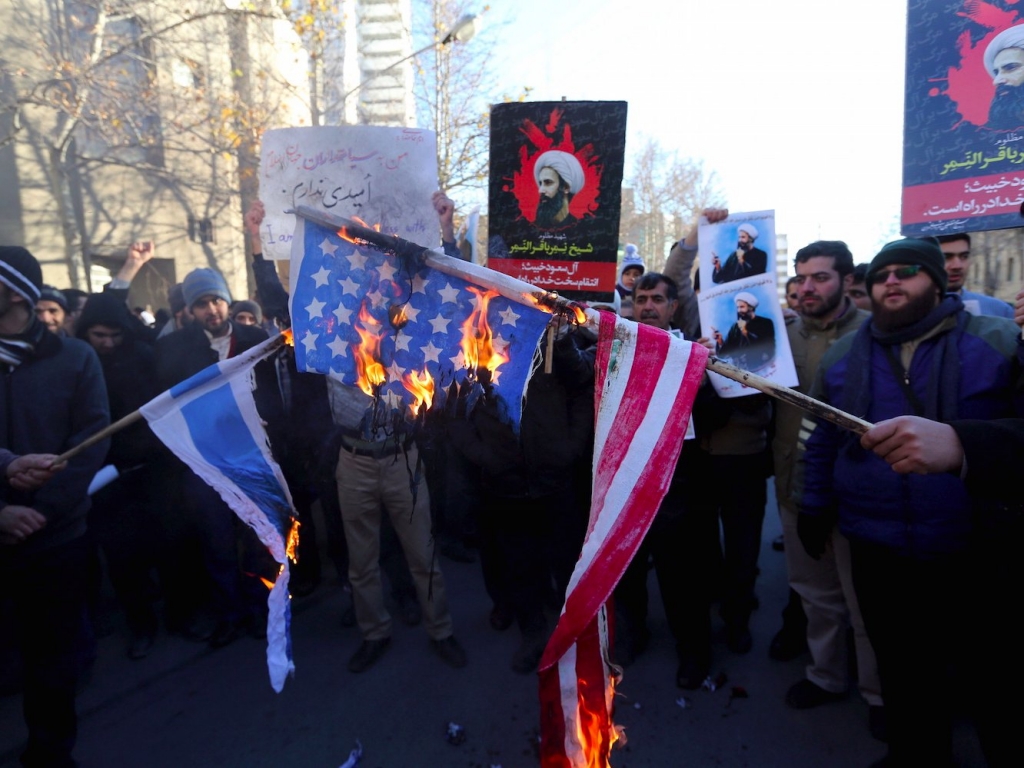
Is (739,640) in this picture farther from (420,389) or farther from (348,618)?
(420,389)

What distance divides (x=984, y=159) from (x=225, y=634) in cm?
497

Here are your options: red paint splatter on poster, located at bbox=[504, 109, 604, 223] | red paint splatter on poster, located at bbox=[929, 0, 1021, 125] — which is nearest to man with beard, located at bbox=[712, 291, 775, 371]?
red paint splatter on poster, located at bbox=[504, 109, 604, 223]

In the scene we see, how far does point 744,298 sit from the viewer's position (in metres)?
3.14

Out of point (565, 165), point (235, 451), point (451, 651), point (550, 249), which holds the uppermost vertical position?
point (565, 165)

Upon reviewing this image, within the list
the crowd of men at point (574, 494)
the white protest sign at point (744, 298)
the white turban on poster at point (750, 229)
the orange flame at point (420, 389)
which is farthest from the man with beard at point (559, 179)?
the orange flame at point (420, 389)

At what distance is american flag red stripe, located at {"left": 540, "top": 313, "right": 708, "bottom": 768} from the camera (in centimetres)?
192

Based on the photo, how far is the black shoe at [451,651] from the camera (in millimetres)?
3590

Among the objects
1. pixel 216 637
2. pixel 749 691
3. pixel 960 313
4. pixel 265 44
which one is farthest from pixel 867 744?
pixel 265 44

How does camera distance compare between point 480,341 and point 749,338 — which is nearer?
point 480,341

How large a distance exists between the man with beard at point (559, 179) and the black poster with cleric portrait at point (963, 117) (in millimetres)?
1662

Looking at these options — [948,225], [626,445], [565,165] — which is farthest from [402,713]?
[948,225]

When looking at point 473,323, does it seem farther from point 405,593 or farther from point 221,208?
point 221,208

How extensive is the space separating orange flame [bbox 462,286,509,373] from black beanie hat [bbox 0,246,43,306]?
1914mm

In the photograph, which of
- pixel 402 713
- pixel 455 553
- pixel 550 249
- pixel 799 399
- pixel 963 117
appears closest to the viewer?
pixel 799 399
